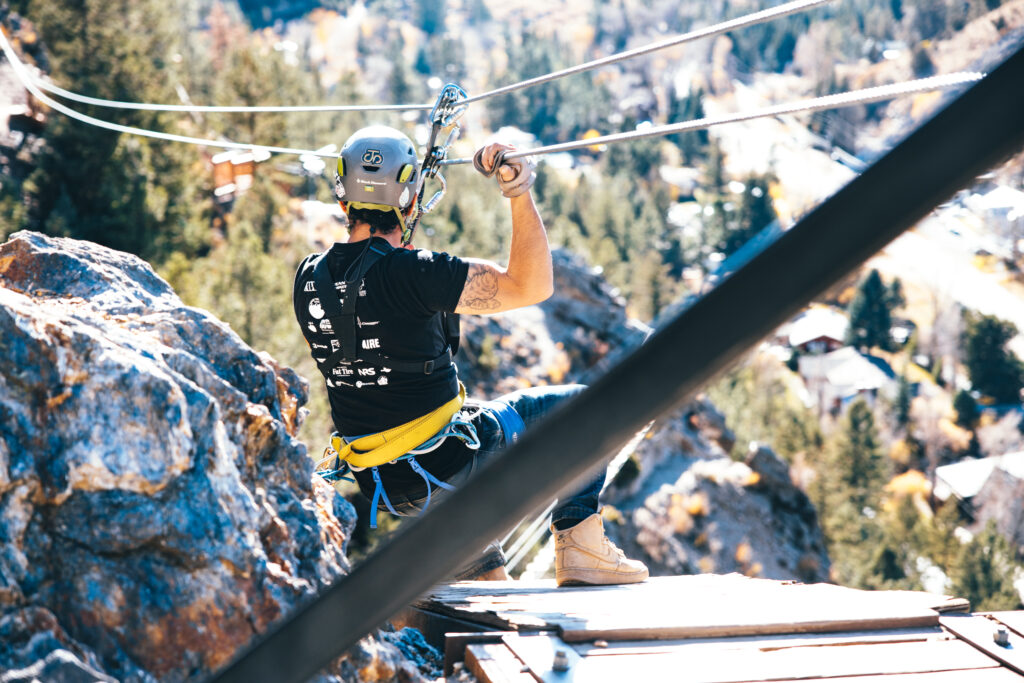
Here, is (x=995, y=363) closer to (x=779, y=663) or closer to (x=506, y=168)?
(x=779, y=663)

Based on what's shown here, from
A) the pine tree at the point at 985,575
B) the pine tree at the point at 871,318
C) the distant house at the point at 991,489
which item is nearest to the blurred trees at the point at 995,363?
the pine tree at the point at 871,318

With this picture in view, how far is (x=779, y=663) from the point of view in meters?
3.48

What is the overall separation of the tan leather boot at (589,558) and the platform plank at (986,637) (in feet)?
5.46

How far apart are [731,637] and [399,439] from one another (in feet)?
5.76

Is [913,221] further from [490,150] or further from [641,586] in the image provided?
[641,586]

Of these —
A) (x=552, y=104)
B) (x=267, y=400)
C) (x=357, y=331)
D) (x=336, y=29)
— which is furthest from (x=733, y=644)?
(x=336, y=29)

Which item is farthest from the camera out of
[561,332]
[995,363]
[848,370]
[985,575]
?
[848,370]

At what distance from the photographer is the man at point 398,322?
11.9 feet

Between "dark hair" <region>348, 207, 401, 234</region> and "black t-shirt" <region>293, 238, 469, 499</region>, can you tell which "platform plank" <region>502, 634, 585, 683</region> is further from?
"dark hair" <region>348, 207, 401, 234</region>

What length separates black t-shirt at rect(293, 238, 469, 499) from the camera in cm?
372

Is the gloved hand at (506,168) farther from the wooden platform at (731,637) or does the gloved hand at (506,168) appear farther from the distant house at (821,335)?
the distant house at (821,335)

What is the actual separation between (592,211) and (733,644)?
76.6m

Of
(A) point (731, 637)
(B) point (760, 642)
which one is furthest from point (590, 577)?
(B) point (760, 642)

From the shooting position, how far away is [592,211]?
78875 millimetres
